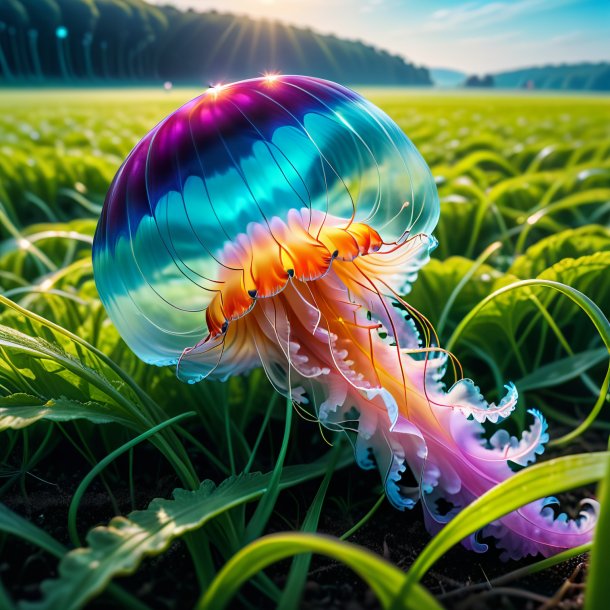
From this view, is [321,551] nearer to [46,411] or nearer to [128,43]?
[46,411]

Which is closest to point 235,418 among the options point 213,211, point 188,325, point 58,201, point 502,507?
point 188,325

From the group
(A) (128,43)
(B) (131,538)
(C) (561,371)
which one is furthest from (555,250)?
(A) (128,43)

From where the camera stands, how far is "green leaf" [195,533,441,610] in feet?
1.30

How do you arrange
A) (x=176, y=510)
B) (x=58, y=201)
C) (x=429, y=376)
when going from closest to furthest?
(x=176, y=510)
(x=429, y=376)
(x=58, y=201)

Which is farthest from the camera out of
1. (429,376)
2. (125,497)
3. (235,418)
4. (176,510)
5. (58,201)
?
(58,201)

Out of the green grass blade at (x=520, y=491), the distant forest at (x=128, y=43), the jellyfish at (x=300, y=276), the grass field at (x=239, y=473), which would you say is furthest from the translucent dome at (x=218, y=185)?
the distant forest at (x=128, y=43)

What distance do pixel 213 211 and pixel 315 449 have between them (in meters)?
0.51

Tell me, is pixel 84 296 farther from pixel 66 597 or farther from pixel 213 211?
pixel 66 597

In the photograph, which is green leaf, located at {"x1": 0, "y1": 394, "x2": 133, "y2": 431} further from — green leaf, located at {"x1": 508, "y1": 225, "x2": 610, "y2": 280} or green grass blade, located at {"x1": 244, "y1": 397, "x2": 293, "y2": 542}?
green leaf, located at {"x1": 508, "y1": 225, "x2": 610, "y2": 280}

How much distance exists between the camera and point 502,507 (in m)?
0.48

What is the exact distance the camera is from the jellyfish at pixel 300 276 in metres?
0.63

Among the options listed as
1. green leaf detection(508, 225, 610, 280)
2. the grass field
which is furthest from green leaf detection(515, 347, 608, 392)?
green leaf detection(508, 225, 610, 280)

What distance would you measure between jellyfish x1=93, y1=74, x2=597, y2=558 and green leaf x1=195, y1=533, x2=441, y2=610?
0.21 metres

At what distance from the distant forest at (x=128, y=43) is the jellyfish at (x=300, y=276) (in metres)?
23.5
